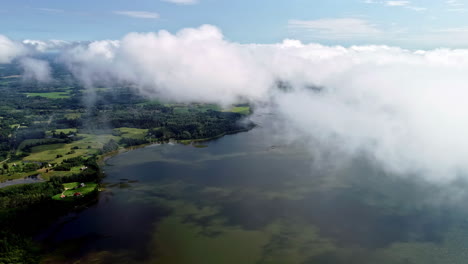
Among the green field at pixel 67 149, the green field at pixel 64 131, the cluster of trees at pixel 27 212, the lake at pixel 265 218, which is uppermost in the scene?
the green field at pixel 64 131

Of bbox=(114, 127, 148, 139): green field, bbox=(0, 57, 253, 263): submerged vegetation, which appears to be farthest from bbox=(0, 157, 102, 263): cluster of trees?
bbox=(114, 127, 148, 139): green field

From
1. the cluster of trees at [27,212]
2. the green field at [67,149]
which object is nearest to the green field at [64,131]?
the green field at [67,149]

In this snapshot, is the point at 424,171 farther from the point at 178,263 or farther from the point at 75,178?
the point at 75,178

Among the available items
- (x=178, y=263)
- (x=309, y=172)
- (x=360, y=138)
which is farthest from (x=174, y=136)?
(x=178, y=263)

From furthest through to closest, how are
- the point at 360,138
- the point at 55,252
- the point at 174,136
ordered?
the point at 174,136 < the point at 360,138 < the point at 55,252

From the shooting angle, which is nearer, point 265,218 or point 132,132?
point 265,218

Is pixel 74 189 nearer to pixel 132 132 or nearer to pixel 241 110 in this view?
pixel 132 132

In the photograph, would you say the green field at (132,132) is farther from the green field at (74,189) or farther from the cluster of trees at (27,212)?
the green field at (74,189)

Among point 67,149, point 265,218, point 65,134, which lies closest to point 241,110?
point 65,134
